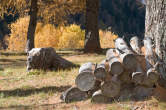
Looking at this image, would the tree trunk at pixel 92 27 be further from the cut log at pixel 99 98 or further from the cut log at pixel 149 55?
the cut log at pixel 99 98

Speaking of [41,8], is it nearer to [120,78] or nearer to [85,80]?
[85,80]

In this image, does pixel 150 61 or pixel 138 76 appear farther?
pixel 150 61

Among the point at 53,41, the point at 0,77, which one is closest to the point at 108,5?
the point at 53,41

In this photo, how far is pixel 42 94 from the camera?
22.0 feet

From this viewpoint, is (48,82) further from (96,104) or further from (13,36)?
(13,36)

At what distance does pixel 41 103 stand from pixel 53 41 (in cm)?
4220

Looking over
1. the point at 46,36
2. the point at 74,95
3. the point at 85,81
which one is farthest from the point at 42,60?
the point at 46,36

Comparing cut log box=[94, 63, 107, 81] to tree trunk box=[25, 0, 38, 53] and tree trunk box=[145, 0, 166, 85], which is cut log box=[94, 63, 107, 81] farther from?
tree trunk box=[25, 0, 38, 53]

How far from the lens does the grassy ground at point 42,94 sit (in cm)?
527

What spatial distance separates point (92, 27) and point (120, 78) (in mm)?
10747

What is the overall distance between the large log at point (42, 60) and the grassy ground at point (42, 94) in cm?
44

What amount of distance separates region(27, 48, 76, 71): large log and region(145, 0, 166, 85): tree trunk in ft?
15.9

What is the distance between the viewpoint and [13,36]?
151 ft

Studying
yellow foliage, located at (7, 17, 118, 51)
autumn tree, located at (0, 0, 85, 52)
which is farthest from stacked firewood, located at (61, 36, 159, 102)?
yellow foliage, located at (7, 17, 118, 51)
